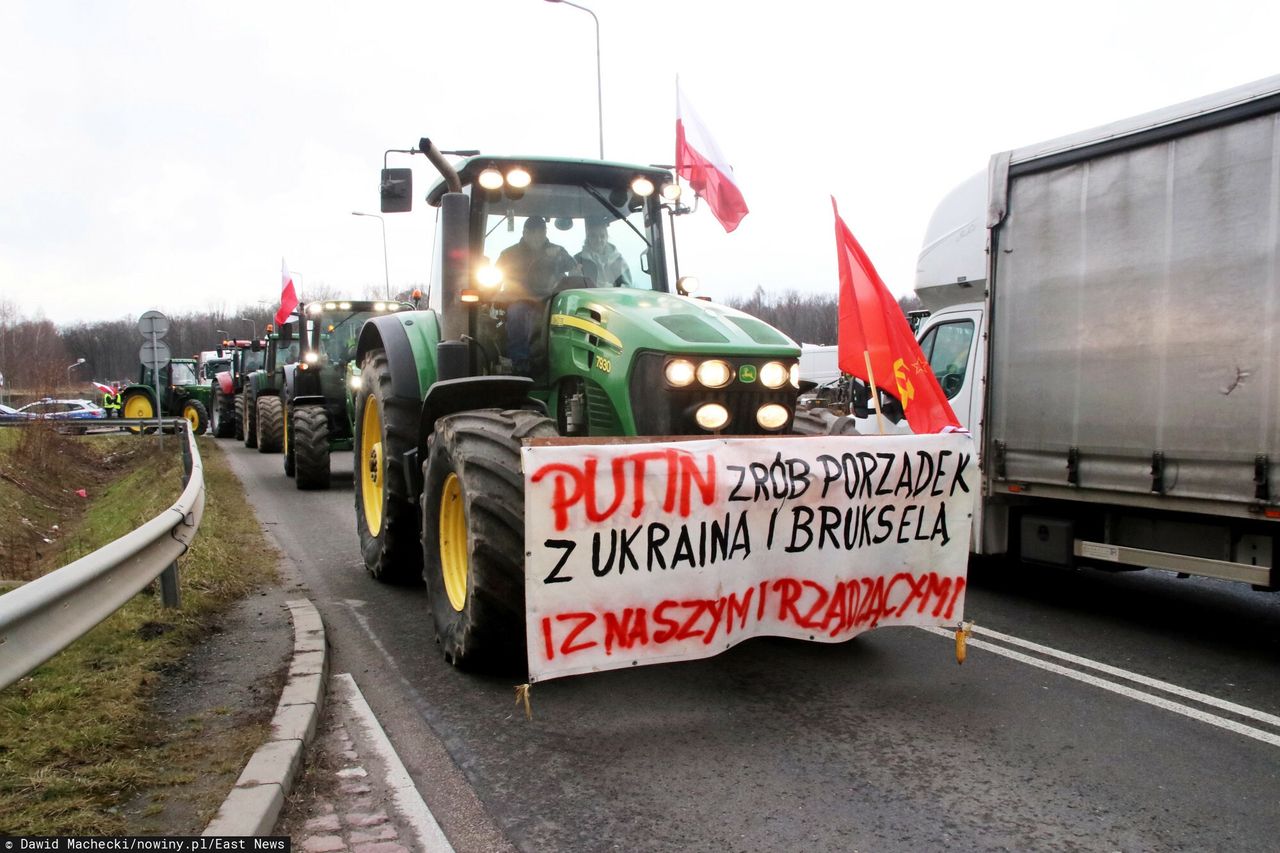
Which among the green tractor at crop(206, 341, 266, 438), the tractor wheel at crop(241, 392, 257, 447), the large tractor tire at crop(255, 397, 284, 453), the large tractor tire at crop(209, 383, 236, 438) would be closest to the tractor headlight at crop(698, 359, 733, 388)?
the large tractor tire at crop(255, 397, 284, 453)

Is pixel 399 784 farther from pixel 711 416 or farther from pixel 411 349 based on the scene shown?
pixel 411 349

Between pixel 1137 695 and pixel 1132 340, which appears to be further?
pixel 1132 340

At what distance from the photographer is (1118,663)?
5.55 m

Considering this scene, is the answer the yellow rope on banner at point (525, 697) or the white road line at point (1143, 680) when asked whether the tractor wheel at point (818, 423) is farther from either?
the yellow rope on banner at point (525, 697)

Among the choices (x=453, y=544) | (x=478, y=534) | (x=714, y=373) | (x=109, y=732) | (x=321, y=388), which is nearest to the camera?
(x=109, y=732)

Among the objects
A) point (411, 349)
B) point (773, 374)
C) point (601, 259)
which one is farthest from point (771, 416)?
point (411, 349)

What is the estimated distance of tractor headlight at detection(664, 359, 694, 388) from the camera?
5055 millimetres

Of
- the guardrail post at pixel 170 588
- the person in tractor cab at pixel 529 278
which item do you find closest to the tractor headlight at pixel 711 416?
the person in tractor cab at pixel 529 278

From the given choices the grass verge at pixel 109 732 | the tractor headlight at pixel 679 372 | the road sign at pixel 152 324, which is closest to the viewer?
the grass verge at pixel 109 732

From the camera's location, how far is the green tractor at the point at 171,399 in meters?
29.7

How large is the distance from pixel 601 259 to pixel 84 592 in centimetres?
377

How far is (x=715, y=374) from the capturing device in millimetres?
5133

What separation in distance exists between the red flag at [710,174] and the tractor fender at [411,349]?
2207 mm

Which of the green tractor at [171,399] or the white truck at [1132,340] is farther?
the green tractor at [171,399]
